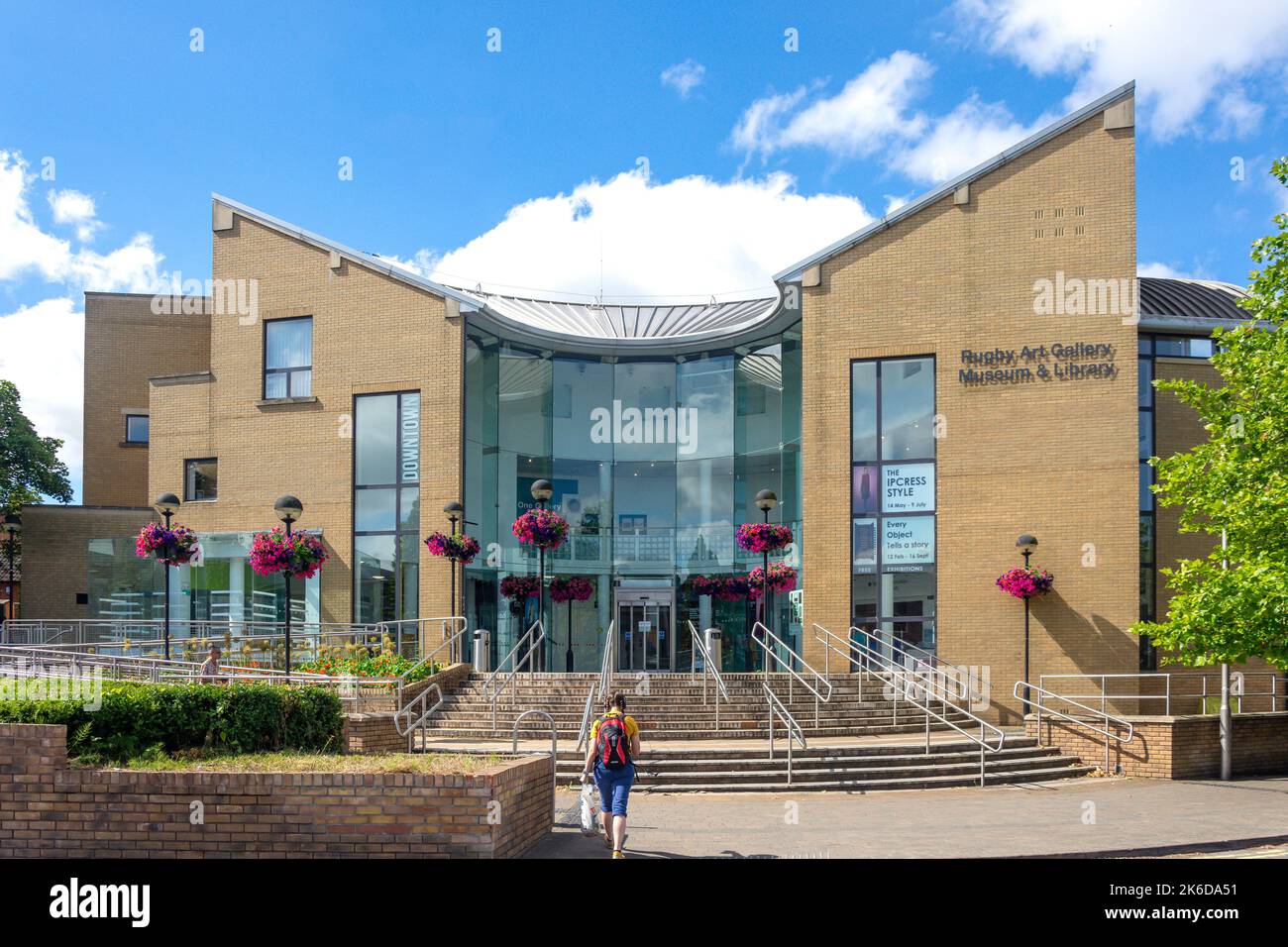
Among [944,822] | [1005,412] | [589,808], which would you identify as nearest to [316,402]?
[1005,412]

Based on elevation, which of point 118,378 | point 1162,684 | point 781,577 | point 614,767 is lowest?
point 1162,684

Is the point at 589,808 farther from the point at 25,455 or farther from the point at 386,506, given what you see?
the point at 25,455

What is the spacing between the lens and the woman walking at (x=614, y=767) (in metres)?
9.27

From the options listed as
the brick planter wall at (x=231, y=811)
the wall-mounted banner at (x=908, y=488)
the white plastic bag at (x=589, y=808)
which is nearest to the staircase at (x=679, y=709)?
the wall-mounted banner at (x=908, y=488)

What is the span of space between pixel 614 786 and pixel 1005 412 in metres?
13.5

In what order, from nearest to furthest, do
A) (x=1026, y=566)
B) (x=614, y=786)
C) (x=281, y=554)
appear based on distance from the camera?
1. (x=614, y=786)
2. (x=281, y=554)
3. (x=1026, y=566)

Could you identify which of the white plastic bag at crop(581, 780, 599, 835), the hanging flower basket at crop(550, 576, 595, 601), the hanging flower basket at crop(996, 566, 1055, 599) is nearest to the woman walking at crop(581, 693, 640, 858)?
the white plastic bag at crop(581, 780, 599, 835)

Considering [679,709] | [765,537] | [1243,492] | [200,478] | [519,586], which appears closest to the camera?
[1243,492]

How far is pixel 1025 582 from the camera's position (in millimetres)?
19078

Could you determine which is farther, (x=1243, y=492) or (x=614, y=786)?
(x=1243, y=492)

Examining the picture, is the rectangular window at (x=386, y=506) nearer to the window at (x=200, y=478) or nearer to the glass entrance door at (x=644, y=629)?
the window at (x=200, y=478)
